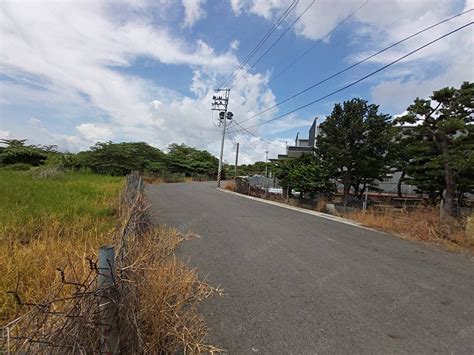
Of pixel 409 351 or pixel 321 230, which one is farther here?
pixel 321 230

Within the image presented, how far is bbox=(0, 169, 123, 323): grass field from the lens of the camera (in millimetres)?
3236

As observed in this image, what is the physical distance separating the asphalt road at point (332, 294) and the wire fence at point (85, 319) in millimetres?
1144

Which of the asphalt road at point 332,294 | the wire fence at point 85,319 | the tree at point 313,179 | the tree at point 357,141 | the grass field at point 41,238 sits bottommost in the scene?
the asphalt road at point 332,294

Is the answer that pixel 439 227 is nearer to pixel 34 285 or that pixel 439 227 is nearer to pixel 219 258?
pixel 219 258

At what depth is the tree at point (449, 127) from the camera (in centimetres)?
962

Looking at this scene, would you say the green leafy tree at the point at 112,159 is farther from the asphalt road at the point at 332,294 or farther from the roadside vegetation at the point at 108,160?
the asphalt road at the point at 332,294

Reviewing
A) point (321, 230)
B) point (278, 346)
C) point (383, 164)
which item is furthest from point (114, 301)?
point (383, 164)

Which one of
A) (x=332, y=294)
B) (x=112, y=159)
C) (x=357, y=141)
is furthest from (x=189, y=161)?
(x=332, y=294)

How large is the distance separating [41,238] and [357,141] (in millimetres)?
14901

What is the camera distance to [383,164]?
16.1 m

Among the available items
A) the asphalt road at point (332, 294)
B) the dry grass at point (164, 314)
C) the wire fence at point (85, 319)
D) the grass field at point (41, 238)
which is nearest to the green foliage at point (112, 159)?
the grass field at point (41, 238)

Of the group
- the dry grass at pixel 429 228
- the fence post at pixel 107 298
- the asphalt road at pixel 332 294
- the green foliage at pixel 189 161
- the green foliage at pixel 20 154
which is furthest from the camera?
the green foliage at pixel 189 161

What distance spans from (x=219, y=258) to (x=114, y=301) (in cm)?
373

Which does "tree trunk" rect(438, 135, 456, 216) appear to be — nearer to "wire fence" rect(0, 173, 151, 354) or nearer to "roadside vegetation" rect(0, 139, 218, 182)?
"wire fence" rect(0, 173, 151, 354)
